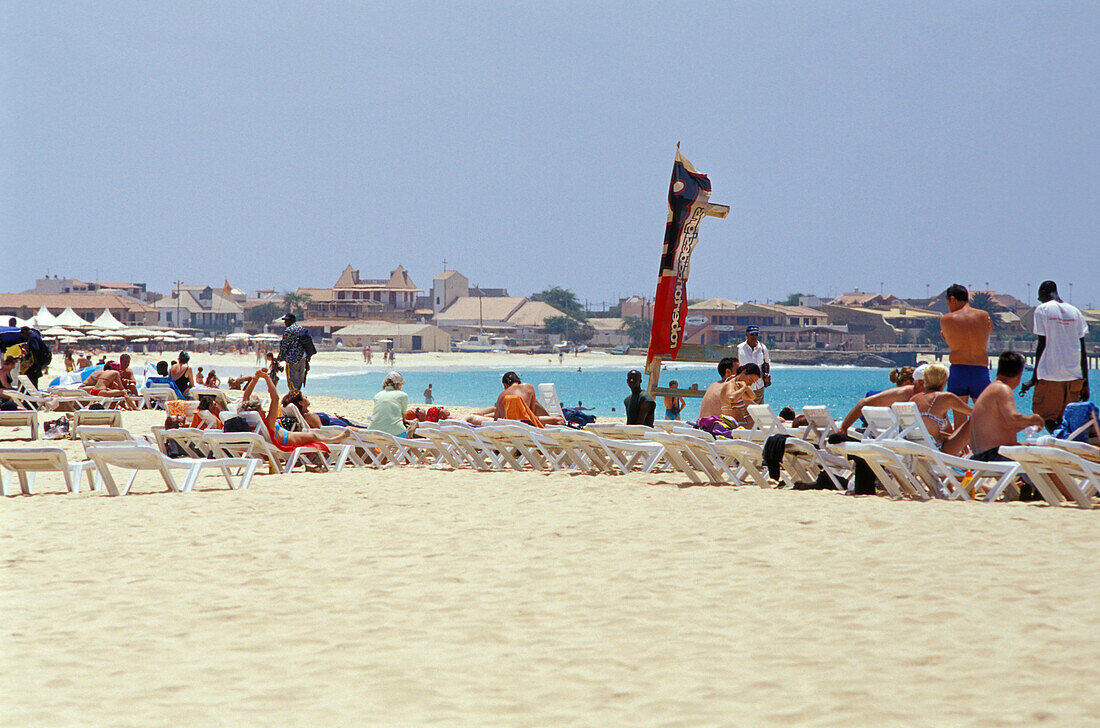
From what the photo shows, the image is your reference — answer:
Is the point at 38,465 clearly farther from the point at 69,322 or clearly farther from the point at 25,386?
the point at 69,322

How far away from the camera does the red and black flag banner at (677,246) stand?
11.0 m

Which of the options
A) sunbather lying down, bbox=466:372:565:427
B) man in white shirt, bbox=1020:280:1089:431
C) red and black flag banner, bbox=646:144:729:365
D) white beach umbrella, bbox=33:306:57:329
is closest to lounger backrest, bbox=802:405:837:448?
man in white shirt, bbox=1020:280:1089:431

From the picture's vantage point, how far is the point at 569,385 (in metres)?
56.0

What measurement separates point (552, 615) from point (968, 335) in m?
4.61

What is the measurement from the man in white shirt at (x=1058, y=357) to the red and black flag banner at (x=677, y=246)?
4.11m

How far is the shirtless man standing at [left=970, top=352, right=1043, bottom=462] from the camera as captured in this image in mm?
5902

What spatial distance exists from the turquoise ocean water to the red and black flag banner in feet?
54.7

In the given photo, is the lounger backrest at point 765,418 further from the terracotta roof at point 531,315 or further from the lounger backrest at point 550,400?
the terracotta roof at point 531,315

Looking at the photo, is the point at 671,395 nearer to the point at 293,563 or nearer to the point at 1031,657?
the point at 293,563

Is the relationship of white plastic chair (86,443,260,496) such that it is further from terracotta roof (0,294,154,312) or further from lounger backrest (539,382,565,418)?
terracotta roof (0,294,154,312)

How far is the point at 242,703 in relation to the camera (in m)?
2.82

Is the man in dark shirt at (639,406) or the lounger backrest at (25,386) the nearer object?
the man in dark shirt at (639,406)

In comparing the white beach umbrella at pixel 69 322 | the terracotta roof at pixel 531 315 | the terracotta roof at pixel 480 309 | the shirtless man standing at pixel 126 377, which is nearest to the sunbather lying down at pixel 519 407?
the shirtless man standing at pixel 126 377

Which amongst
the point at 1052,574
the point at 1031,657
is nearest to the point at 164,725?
the point at 1031,657
